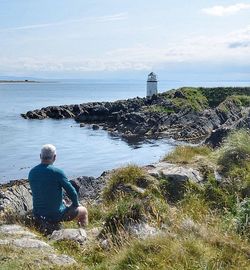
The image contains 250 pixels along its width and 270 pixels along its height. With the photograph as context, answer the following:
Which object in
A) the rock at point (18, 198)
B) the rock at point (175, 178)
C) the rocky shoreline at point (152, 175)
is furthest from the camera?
the rock at point (18, 198)

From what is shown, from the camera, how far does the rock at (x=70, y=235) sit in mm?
7922

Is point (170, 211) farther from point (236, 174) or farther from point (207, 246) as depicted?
point (236, 174)

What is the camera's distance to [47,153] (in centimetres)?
905

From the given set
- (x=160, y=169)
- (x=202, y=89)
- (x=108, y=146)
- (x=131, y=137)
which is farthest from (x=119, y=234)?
(x=202, y=89)

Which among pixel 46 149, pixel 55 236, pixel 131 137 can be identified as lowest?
pixel 131 137

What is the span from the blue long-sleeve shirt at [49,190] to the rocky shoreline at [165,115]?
100.0 ft

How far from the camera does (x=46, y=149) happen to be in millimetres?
9016

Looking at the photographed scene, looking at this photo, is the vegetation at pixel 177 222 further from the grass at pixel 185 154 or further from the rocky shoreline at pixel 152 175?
the rocky shoreline at pixel 152 175

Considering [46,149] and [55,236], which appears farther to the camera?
[46,149]

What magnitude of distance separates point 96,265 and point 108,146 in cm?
3685

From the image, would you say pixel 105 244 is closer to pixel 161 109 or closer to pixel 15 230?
pixel 15 230

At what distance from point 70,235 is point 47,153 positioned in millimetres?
1723

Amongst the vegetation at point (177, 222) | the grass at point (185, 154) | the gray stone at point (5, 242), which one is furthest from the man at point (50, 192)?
the grass at point (185, 154)

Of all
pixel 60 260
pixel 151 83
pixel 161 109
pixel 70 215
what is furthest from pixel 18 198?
pixel 151 83
